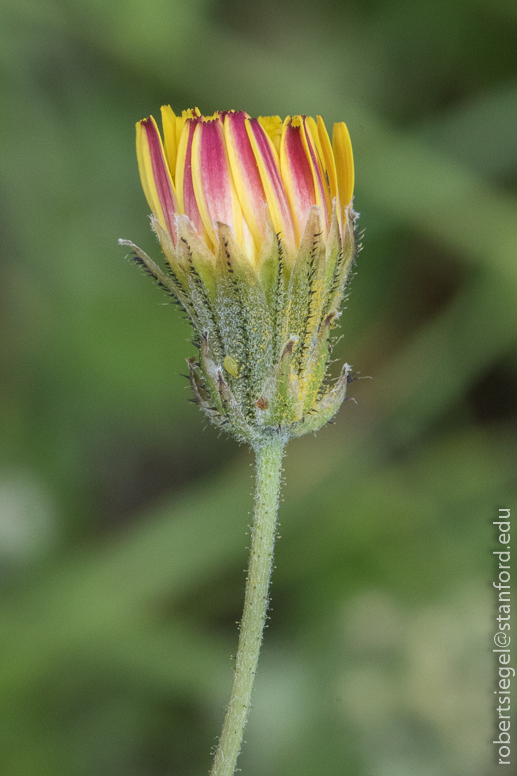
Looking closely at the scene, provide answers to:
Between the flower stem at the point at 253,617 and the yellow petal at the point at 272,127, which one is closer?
the flower stem at the point at 253,617

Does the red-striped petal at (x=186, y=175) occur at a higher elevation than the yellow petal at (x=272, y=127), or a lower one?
lower

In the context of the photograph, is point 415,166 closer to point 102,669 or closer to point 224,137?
point 224,137

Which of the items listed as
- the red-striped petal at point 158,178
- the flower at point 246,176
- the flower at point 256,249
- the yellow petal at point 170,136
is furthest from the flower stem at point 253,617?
the yellow petal at point 170,136

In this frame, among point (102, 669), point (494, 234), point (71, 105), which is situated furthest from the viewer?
point (71, 105)

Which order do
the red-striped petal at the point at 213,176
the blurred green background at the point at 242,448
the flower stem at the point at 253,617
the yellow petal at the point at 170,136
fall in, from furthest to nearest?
1. the blurred green background at the point at 242,448
2. the yellow petal at the point at 170,136
3. the red-striped petal at the point at 213,176
4. the flower stem at the point at 253,617

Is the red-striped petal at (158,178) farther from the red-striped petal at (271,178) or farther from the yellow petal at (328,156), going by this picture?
the yellow petal at (328,156)

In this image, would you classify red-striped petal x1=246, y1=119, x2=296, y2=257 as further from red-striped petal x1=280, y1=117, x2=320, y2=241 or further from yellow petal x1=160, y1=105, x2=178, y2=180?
yellow petal x1=160, y1=105, x2=178, y2=180

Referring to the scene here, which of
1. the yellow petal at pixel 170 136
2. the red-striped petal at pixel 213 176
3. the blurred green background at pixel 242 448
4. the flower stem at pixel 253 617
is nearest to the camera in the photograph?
the flower stem at pixel 253 617

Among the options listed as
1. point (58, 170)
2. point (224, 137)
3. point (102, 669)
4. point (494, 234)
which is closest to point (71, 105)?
point (58, 170)
